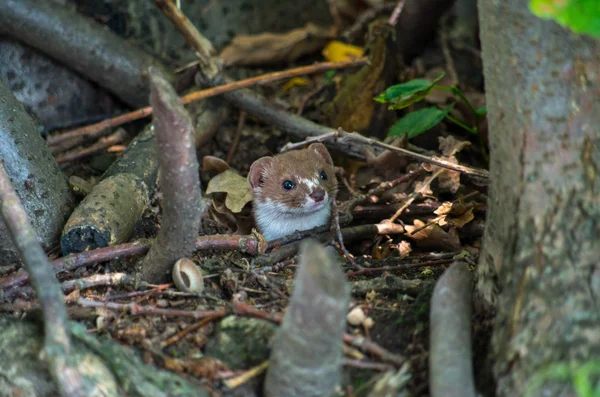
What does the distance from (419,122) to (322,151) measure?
0.77 metres

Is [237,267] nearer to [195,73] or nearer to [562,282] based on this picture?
[562,282]

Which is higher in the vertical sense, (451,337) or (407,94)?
(407,94)

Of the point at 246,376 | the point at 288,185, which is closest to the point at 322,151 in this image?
the point at 288,185

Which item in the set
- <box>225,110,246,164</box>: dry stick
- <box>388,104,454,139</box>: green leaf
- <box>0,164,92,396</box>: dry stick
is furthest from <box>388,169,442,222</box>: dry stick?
<box>0,164,92,396</box>: dry stick

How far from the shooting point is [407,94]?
4.57 metres

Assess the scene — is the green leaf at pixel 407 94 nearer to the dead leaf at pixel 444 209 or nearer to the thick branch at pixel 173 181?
the dead leaf at pixel 444 209

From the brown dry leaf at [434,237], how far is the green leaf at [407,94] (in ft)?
2.69

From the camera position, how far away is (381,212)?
4742 mm

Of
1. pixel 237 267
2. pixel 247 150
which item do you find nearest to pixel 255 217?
pixel 247 150

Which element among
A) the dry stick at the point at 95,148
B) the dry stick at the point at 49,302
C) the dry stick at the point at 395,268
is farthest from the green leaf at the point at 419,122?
the dry stick at the point at 49,302

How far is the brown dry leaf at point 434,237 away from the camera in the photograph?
4.30 metres

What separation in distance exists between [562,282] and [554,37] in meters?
0.92

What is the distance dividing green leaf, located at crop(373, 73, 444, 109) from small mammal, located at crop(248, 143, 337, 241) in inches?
29.1

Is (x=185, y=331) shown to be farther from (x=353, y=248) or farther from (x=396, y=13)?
(x=396, y=13)
